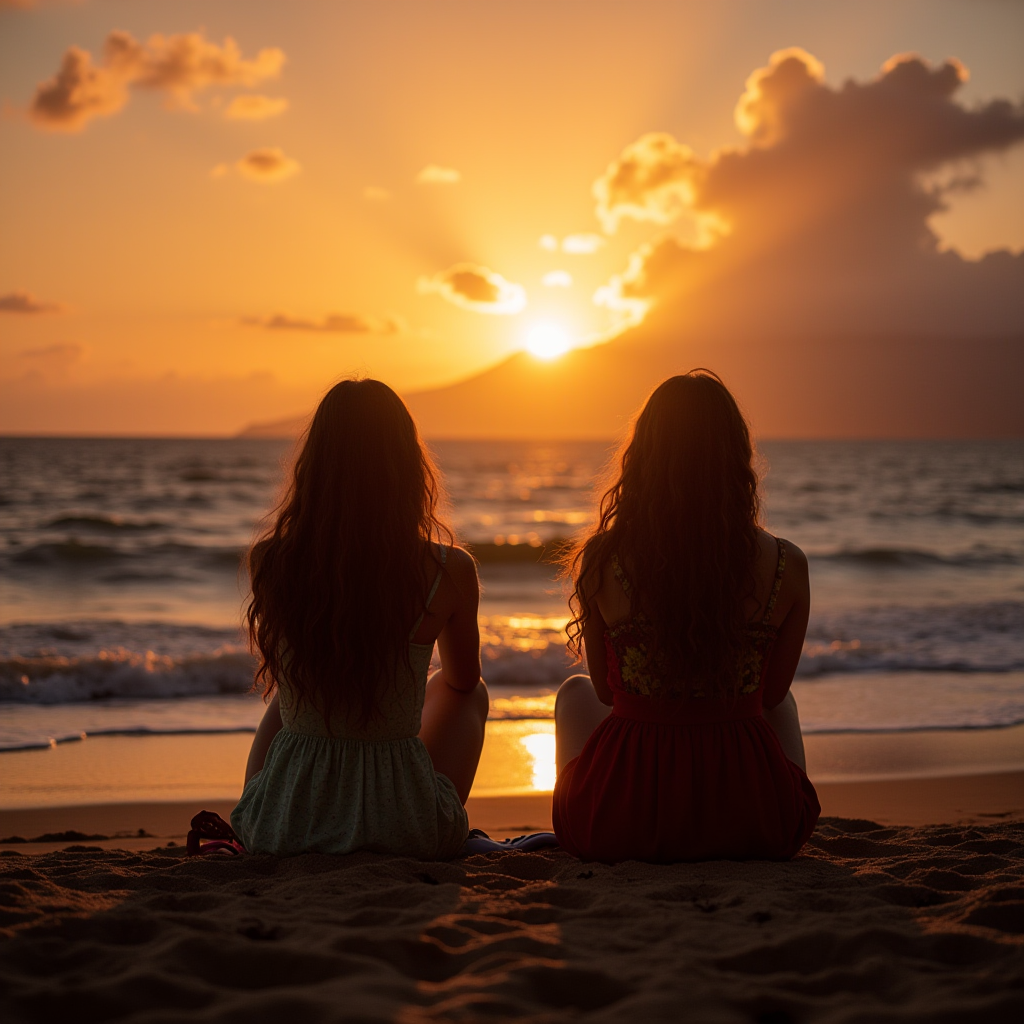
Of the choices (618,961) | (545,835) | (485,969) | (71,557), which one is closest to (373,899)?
(485,969)

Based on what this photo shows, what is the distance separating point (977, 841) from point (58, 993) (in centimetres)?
303

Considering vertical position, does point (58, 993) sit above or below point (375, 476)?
below

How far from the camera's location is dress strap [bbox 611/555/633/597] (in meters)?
3.10

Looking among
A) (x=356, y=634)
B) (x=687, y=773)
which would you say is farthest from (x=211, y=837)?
(x=687, y=773)

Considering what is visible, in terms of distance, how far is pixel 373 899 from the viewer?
268cm

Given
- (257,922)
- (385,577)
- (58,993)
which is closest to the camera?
(58,993)

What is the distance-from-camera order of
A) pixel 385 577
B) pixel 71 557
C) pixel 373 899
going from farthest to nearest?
1. pixel 71 557
2. pixel 385 577
3. pixel 373 899

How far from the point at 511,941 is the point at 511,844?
4.02 ft

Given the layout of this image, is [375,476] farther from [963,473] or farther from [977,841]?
[963,473]

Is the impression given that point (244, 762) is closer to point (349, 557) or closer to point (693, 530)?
point (349, 557)

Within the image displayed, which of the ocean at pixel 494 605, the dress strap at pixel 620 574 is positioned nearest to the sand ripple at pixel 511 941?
the dress strap at pixel 620 574

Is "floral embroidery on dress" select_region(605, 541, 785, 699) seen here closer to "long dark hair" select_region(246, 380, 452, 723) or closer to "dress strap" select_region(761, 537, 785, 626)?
"dress strap" select_region(761, 537, 785, 626)

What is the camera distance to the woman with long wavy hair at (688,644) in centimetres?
300

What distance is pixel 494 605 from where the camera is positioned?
41.7ft
